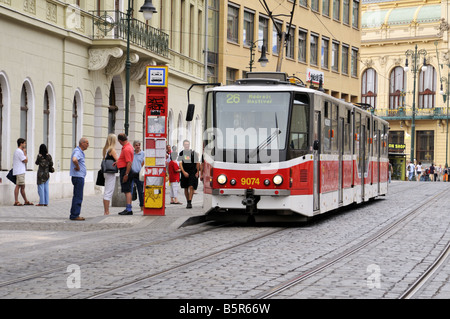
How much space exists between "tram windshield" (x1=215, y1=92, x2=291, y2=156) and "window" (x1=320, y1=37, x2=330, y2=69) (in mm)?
46874

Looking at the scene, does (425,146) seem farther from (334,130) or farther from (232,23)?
(334,130)

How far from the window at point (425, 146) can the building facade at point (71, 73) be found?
5215 cm

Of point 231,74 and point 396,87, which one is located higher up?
point 396,87

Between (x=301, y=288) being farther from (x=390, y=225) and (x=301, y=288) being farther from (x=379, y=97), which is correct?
(x=379, y=97)

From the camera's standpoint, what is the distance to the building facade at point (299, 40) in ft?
167

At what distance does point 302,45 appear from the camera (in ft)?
201

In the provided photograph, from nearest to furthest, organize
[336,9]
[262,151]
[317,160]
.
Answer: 1. [262,151]
2. [317,160]
3. [336,9]

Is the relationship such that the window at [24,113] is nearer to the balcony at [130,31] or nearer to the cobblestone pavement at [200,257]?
the balcony at [130,31]

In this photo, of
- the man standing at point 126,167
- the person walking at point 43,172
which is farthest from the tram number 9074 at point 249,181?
the person walking at point 43,172

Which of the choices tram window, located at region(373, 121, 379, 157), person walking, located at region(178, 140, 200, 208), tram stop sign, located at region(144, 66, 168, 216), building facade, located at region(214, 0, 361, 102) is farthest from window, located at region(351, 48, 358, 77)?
tram stop sign, located at region(144, 66, 168, 216)

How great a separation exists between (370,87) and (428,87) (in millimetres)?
6660

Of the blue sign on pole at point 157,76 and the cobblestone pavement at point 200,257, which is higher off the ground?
the blue sign on pole at point 157,76

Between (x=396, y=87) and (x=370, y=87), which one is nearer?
(x=396, y=87)

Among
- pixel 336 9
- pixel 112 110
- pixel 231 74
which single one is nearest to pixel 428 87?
pixel 336 9
